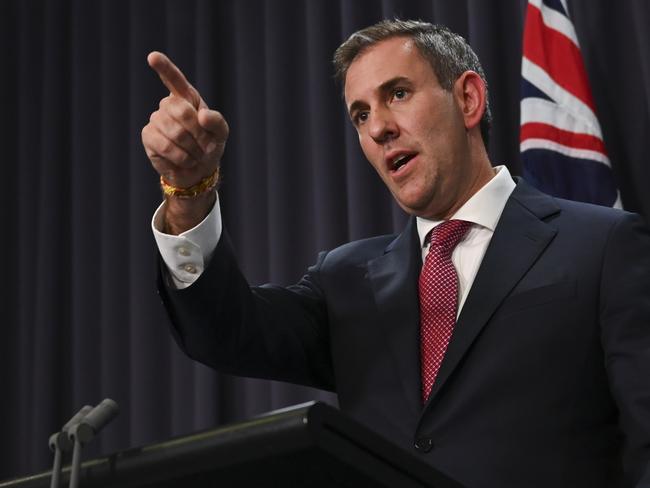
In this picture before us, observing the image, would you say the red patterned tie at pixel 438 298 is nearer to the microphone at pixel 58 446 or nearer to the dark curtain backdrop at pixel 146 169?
the microphone at pixel 58 446

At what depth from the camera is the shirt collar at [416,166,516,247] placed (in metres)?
1.74

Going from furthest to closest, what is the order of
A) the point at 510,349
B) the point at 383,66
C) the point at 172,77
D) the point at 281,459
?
the point at 383,66 → the point at 510,349 → the point at 172,77 → the point at 281,459

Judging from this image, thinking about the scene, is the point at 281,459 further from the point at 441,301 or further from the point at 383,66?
the point at 383,66

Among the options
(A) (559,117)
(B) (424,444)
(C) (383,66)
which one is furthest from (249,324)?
(A) (559,117)

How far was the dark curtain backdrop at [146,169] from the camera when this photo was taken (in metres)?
2.84

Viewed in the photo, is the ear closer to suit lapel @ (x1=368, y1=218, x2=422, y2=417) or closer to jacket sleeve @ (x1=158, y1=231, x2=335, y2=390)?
suit lapel @ (x1=368, y1=218, x2=422, y2=417)

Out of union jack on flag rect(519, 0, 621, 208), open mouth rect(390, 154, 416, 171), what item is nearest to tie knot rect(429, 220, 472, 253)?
open mouth rect(390, 154, 416, 171)

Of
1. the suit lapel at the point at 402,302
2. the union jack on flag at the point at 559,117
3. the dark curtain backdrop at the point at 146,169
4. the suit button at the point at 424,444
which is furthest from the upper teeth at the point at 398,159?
the dark curtain backdrop at the point at 146,169

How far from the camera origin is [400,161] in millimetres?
1796

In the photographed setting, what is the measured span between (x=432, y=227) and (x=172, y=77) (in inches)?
26.5

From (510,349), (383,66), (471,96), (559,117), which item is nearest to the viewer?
(510,349)

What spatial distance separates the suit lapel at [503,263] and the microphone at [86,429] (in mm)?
648

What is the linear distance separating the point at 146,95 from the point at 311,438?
9.06ft

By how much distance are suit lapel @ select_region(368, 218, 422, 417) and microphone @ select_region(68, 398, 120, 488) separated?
663mm
